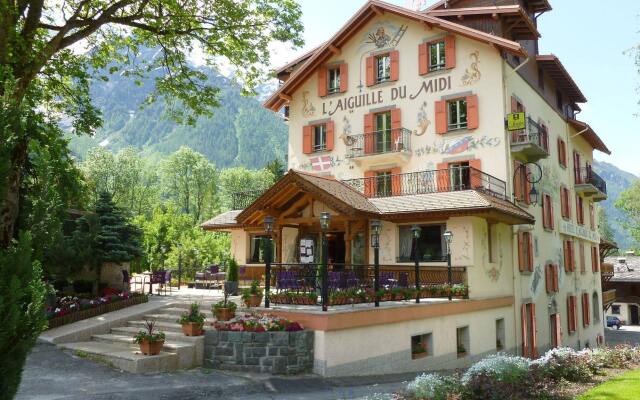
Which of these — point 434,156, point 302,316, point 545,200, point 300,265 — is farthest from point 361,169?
point 302,316

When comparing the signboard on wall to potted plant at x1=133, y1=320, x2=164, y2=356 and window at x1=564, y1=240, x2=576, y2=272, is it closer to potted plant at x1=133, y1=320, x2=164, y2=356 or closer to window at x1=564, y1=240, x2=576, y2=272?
window at x1=564, y1=240, x2=576, y2=272

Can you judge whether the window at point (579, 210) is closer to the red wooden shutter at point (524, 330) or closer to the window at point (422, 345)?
the red wooden shutter at point (524, 330)

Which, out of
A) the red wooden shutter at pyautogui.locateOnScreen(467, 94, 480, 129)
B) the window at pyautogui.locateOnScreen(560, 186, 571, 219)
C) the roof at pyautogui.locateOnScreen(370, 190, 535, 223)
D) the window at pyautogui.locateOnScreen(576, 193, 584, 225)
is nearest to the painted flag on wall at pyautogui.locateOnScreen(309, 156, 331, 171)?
the roof at pyautogui.locateOnScreen(370, 190, 535, 223)

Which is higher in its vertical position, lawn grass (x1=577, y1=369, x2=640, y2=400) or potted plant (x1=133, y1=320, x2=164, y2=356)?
potted plant (x1=133, y1=320, x2=164, y2=356)

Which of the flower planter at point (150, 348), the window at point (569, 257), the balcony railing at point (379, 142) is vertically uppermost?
the balcony railing at point (379, 142)

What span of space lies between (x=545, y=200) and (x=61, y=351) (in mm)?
20553

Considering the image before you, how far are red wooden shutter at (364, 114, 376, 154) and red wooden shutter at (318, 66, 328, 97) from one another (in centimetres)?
259

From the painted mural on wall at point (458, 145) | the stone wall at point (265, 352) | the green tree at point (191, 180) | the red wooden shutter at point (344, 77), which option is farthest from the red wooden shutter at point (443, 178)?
the green tree at point (191, 180)

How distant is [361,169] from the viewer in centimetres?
2275

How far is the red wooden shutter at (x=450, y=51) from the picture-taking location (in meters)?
21.1

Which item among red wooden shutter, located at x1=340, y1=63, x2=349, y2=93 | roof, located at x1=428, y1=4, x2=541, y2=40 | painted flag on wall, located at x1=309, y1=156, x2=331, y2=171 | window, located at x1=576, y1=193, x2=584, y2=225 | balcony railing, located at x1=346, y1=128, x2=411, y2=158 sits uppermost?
roof, located at x1=428, y1=4, x2=541, y2=40

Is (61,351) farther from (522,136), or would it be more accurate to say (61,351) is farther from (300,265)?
(522,136)

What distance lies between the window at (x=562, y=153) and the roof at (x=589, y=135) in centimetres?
178

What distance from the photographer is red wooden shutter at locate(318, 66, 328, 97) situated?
24.3 m
